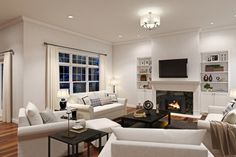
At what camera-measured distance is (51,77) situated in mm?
5078

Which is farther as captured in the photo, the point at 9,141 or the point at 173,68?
the point at 173,68

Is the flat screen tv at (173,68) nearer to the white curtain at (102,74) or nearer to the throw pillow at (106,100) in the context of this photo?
the throw pillow at (106,100)

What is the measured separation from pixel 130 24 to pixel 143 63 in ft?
8.27

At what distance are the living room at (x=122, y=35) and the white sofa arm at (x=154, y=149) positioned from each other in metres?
3.09

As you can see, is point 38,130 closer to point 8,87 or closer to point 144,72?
point 8,87

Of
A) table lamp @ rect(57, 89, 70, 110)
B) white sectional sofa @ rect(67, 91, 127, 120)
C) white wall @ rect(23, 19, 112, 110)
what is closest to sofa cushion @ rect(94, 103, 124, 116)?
white sectional sofa @ rect(67, 91, 127, 120)

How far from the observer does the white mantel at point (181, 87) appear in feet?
18.7

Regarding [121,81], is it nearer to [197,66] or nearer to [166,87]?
[166,87]

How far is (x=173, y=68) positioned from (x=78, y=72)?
363cm

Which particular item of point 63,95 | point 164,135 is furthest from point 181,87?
point 164,135

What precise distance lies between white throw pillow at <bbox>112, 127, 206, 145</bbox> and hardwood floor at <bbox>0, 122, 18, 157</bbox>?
2.35 metres

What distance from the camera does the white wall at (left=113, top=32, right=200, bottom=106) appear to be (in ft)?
18.8

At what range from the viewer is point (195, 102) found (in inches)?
226

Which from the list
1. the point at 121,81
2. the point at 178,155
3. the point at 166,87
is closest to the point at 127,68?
the point at 121,81
